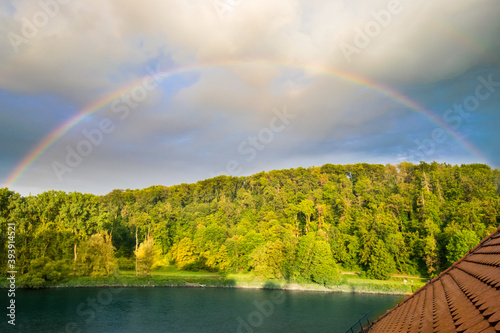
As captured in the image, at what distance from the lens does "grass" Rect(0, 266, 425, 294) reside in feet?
155

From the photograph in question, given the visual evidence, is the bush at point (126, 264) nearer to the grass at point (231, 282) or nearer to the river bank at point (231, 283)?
the grass at point (231, 282)

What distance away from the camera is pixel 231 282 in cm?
5338

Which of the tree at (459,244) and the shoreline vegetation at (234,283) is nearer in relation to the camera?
the tree at (459,244)

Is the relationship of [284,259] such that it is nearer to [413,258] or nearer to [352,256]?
[352,256]

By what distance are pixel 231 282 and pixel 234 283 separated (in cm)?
58

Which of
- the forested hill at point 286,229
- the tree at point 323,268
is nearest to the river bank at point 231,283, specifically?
the tree at point 323,268

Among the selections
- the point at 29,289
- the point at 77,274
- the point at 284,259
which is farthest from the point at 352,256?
the point at 29,289

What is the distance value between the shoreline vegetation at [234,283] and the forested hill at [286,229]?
1.73 meters

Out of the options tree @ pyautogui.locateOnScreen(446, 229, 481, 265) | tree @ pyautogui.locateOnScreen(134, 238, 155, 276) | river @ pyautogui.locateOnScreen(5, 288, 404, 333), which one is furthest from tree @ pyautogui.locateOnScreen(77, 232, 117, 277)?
tree @ pyautogui.locateOnScreen(446, 229, 481, 265)

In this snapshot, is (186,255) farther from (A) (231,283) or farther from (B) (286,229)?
(B) (286,229)

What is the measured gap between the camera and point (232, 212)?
7694 cm

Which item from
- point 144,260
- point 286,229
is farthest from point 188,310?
point 286,229

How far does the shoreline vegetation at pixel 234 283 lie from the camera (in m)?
47.2

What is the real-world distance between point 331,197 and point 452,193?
2657 cm
